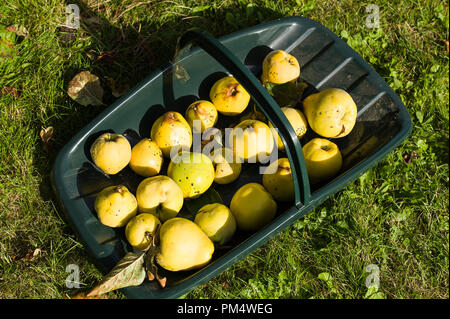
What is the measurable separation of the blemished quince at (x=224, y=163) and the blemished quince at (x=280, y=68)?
0.49 metres

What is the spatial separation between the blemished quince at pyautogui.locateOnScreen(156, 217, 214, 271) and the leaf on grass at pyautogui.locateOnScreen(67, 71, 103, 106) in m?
1.08

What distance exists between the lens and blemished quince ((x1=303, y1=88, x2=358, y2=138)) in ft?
6.74

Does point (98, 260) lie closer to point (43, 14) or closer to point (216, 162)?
point (216, 162)

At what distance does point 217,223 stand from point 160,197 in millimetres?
283

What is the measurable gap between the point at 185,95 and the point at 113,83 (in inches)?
22.7

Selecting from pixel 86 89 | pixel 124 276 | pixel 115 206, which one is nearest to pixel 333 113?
pixel 115 206

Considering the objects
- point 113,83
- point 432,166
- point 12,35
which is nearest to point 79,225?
point 113,83

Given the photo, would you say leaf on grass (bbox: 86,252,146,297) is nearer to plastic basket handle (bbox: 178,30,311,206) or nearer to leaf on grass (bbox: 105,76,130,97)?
plastic basket handle (bbox: 178,30,311,206)

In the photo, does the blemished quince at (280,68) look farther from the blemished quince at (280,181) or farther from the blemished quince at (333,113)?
the blemished quince at (280,181)

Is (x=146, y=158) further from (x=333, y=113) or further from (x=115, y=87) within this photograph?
(x=333, y=113)

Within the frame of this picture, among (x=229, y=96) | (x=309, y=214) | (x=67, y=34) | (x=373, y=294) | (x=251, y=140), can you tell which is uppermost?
(x=67, y=34)

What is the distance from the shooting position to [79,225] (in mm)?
1851

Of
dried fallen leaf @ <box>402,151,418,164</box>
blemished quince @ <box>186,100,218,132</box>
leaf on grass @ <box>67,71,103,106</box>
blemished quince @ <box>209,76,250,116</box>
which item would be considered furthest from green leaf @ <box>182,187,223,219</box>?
dried fallen leaf @ <box>402,151,418,164</box>

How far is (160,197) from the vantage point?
72.7 inches
